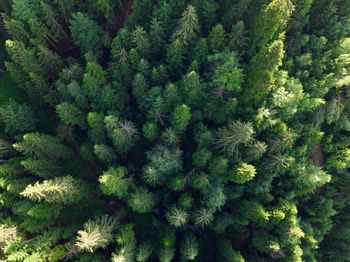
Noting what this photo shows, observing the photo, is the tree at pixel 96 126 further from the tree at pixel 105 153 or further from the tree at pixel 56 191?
the tree at pixel 56 191

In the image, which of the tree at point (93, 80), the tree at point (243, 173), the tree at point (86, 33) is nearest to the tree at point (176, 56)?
the tree at point (93, 80)

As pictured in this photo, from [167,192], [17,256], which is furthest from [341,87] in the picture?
[17,256]

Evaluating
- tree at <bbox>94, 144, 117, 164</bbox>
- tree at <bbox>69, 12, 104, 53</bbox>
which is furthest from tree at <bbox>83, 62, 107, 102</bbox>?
tree at <bbox>94, 144, 117, 164</bbox>

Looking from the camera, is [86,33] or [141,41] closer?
[141,41]

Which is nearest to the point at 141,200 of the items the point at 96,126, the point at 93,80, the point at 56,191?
the point at 56,191

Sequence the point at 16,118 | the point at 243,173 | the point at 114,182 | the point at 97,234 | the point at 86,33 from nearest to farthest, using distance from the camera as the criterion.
Result: the point at 97,234 < the point at 114,182 < the point at 243,173 < the point at 16,118 < the point at 86,33

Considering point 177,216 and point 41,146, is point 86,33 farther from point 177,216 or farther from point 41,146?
point 177,216

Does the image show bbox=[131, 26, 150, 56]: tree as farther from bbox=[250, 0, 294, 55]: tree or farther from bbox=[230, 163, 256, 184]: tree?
bbox=[230, 163, 256, 184]: tree
